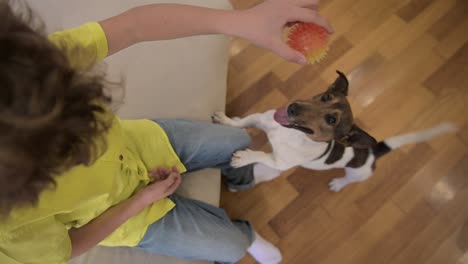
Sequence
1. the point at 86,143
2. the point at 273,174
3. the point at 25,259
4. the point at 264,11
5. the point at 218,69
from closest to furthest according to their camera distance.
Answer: the point at 86,143
the point at 25,259
the point at 264,11
the point at 218,69
the point at 273,174

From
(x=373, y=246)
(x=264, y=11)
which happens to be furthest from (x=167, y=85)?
(x=373, y=246)

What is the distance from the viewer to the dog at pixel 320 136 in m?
1.37

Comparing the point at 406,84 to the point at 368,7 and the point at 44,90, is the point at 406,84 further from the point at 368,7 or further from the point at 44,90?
the point at 44,90

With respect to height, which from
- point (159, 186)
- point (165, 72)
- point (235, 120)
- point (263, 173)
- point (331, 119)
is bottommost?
point (263, 173)

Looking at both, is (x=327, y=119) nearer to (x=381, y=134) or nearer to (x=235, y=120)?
(x=235, y=120)

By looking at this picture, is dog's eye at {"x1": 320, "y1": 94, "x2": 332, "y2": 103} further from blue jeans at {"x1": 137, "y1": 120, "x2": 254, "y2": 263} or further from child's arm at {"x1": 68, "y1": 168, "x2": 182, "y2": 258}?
child's arm at {"x1": 68, "y1": 168, "x2": 182, "y2": 258}

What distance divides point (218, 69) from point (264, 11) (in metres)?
0.62

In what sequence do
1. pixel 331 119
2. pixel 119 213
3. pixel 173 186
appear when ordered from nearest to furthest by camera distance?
pixel 119 213, pixel 173 186, pixel 331 119

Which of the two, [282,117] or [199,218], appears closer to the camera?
[199,218]

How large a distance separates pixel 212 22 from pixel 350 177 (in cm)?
107

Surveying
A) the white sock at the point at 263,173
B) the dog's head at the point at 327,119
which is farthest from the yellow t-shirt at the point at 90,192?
the white sock at the point at 263,173

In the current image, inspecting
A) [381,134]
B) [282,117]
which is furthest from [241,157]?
[381,134]

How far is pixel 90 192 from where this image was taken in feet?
2.95

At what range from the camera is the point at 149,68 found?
1384 mm
